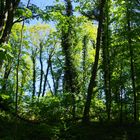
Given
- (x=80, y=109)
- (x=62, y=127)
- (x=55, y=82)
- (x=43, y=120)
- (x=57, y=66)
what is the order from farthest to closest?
1. (x=55, y=82)
2. (x=57, y=66)
3. (x=80, y=109)
4. (x=43, y=120)
5. (x=62, y=127)

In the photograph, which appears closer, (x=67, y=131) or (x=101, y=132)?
(x=67, y=131)

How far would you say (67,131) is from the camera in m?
18.2

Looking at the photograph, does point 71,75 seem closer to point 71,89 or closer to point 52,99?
point 71,89

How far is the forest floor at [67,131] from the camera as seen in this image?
16.8m

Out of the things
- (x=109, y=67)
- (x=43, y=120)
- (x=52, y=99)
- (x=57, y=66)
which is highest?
(x=57, y=66)

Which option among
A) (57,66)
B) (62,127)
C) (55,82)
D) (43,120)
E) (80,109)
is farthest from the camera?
(55,82)

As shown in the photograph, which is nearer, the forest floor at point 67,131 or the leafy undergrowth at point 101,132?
the forest floor at point 67,131

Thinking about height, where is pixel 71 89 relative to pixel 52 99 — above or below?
above

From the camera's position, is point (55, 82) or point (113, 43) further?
point (55, 82)

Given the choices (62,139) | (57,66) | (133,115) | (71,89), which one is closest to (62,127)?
(62,139)

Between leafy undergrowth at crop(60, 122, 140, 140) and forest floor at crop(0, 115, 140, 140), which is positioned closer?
forest floor at crop(0, 115, 140, 140)

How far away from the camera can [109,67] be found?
80.2 feet

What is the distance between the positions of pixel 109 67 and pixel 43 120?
6267 millimetres

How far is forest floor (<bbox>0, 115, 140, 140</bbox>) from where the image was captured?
16812 mm
